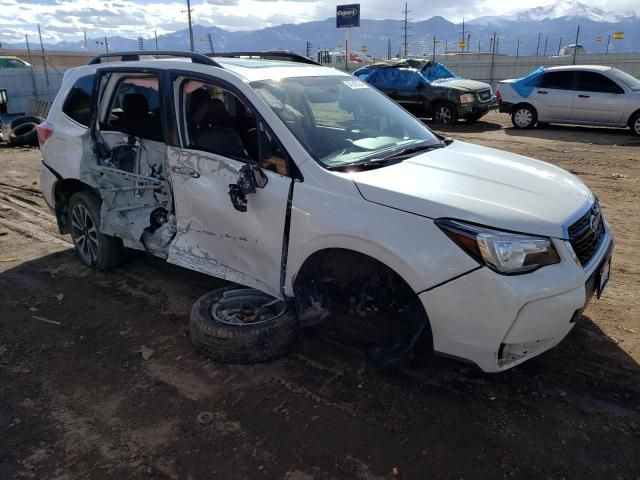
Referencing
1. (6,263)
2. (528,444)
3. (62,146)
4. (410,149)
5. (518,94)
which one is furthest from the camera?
(518,94)

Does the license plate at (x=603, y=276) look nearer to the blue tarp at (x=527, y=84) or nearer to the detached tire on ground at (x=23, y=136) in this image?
the blue tarp at (x=527, y=84)

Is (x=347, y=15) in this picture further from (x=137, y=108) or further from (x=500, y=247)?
(x=500, y=247)

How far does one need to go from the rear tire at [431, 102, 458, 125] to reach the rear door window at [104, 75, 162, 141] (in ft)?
40.0

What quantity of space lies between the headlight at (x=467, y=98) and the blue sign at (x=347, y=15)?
Result: 67.0 ft

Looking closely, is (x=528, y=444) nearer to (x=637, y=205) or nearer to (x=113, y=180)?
(x=113, y=180)

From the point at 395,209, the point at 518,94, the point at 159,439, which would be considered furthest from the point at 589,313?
the point at 518,94

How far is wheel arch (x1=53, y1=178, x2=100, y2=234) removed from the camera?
199 inches

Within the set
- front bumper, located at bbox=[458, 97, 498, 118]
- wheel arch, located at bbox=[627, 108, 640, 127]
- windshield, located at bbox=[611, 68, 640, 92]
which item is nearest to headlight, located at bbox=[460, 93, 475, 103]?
front bumper, located at bbox=[458, 97, 498, 118]

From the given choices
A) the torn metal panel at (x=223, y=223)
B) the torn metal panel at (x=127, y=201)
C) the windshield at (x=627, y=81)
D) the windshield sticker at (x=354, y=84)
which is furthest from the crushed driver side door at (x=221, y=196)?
the windshield at (x=627, y=81)

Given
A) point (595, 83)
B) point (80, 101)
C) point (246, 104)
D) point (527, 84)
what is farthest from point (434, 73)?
point (246, 104)

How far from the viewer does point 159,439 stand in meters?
2.79

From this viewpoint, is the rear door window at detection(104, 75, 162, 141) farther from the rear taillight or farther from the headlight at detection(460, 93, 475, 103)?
the headlight at detection(460, 93, 475, 103)

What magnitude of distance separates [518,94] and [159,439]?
14174mm

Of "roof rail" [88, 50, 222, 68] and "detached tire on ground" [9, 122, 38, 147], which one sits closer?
"roof rail" [88, 50, 222, 68]
